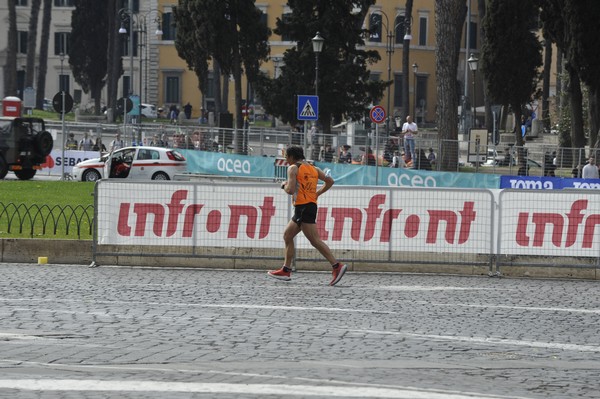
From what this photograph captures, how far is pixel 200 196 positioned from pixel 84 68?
2618 inches

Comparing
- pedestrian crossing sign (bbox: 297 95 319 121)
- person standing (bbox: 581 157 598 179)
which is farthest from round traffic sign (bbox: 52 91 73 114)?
person standing (bbox: 581 157 598 179)

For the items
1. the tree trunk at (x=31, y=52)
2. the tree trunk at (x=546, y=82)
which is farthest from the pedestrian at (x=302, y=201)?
the tree trunk at (x=31, y=52)

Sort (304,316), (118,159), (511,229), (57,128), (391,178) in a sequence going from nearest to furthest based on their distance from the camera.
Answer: (304,316) < (511,229) < (391,178) < (118,159) < (57,128)

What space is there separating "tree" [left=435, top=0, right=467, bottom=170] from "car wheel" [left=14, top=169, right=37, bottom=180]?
477 inches

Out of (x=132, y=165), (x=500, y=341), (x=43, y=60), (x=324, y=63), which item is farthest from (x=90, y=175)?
(x=43, y=60)

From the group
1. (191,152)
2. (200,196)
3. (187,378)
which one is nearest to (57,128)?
(191,152)

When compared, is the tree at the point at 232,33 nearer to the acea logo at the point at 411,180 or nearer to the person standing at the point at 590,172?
the acea logo at the point at 411,180

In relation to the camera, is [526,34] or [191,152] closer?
[191,152]

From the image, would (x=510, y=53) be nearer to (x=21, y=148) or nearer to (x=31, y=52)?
(x=21, y=148)

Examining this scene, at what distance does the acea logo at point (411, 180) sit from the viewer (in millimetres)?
36969

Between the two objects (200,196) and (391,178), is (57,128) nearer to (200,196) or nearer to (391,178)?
(391,178)

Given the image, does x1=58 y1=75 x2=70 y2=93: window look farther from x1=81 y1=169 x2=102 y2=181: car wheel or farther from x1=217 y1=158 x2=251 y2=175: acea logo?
x1=81 y1=169 x2=102 y2=181: car wheel

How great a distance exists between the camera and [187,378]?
8.45m

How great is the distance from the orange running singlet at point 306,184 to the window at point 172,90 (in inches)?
3189
